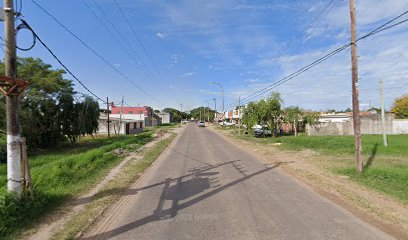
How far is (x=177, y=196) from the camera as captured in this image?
8328mm

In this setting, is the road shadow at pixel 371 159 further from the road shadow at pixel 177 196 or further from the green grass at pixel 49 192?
the green grass at pixel 49 192

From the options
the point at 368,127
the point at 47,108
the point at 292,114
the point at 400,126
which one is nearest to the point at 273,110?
the point at 292,114

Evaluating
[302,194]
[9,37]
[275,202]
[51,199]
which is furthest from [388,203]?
[9,37]

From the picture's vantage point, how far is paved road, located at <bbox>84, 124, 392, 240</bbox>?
553 cm

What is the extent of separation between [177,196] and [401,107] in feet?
222

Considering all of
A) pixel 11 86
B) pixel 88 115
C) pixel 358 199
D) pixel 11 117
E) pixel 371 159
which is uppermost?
pixel 88 115

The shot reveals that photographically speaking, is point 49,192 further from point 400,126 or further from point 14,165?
point 400,126

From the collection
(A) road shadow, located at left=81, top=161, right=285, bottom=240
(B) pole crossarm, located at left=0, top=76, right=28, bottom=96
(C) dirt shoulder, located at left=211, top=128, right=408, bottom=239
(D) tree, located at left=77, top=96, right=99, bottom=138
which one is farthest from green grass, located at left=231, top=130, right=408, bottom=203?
(D) tree, located at left=77, top=96, right=99, bottom=138

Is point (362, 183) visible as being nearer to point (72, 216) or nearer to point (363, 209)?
point (363, 209)

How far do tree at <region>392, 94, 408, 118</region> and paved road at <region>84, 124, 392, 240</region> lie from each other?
58896 mm

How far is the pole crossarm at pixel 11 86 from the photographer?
23.4 ft

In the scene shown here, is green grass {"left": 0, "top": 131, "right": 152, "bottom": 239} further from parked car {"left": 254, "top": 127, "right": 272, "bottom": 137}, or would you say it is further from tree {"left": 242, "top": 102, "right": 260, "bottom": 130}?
parked car {"left": 254, "top": 127, "right": 272, "bottom": 137}

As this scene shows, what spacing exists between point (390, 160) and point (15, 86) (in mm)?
15811

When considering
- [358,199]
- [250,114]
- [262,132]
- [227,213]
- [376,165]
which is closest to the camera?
[227,213]
